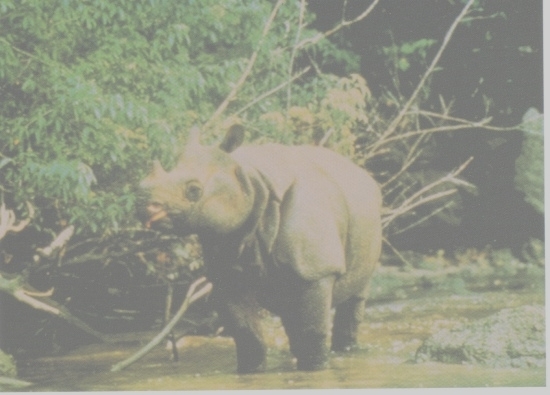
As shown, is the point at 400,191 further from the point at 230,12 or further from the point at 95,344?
the point at 95,344

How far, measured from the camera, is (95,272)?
7.41m

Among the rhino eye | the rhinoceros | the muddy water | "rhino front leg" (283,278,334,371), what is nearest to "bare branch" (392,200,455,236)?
the muddy water

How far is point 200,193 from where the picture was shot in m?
6.04

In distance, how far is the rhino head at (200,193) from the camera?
5988 mm

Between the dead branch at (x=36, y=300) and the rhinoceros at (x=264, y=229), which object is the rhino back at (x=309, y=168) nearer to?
the rhinoceros at (x=264, y=229)

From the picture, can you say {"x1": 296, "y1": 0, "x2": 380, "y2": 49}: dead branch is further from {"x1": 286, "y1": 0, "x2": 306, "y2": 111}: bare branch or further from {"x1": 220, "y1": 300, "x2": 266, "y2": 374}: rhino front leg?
{"x1": 220, "y1": 300, "x2": 266, "y2": 374}: rhino front leg

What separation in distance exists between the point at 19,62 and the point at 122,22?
1.84 feet

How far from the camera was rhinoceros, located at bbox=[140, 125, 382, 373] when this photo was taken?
19.8 feet

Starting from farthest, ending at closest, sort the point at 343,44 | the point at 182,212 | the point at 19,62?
the point at 343,44 → the point at 19,62 → the point at 182,212

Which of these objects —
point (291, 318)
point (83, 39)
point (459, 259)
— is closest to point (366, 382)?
point (291, 318)

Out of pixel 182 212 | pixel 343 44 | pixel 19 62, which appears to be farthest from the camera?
pixel 343 44

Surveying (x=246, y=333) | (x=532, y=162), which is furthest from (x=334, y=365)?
(x=532, y=162)

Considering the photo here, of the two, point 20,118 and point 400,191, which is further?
point 400,191

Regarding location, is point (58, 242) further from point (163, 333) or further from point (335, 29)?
point (335, 29)
